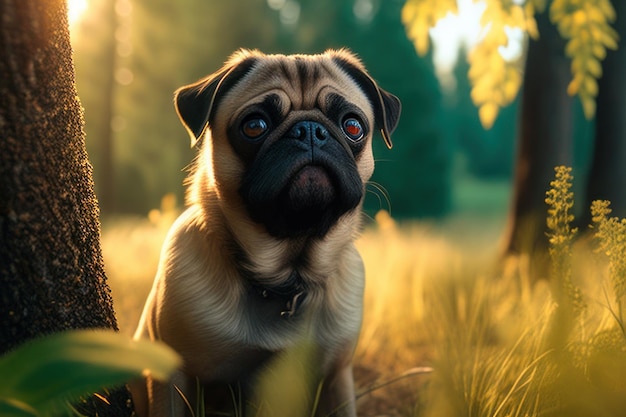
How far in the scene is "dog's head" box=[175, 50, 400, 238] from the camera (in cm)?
303

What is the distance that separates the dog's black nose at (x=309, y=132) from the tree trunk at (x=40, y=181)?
0.99 metres

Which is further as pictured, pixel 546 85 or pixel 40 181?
pixel 546 85

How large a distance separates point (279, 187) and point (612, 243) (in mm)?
1494

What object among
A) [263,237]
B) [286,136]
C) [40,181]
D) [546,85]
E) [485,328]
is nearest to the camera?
[40,181]

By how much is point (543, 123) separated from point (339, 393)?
17.2 ft

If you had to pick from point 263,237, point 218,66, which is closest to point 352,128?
point 263,237

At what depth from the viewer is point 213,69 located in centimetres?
1969

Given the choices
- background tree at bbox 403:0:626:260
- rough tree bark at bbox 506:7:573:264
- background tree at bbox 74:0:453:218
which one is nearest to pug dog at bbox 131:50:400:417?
background tree at bbox 403:0:626:260

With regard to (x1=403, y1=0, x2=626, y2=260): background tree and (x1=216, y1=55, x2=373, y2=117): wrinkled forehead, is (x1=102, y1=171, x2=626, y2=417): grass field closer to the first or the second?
(x1=403, y1=0, x2=626, y2=260): background tree

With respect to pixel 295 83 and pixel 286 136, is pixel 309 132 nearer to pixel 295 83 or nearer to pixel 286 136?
pixel 286 136

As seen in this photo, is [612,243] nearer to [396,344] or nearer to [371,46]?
[396,344]

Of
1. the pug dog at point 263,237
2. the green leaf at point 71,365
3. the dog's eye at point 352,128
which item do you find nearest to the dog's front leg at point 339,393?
the pug dog at point 263,237

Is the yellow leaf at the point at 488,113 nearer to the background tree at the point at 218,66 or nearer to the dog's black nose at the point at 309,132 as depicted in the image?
the dog's black nose at the point at 309,132

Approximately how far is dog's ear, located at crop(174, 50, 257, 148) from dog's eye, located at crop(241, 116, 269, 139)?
0.66 ft
